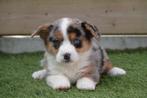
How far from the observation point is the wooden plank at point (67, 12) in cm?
443

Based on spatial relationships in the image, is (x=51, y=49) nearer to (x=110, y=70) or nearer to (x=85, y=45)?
(x=85, y=45)

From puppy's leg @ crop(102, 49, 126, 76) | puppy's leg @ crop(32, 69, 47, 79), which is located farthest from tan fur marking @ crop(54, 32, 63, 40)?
puppy's leg @ crop(102, 49, 126, 76)

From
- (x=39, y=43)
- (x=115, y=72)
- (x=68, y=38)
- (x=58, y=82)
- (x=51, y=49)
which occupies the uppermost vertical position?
(x=68, y=38)

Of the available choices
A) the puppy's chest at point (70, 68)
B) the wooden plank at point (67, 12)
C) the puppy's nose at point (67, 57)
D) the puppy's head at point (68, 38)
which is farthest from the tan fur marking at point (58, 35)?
the wooden plank at point (67, 12)

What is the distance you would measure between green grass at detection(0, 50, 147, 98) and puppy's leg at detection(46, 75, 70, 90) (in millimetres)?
38

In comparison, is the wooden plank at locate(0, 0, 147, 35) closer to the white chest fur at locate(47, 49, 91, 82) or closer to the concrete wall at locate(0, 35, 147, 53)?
the concrete wall at locate(0, 35, 147, 53)

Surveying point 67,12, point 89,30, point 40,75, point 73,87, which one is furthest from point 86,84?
point 67,12

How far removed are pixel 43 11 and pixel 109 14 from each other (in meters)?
0.68

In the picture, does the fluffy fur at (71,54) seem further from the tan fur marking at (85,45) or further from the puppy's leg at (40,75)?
the puppy's leg at (40,75)

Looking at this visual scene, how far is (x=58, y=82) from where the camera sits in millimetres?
2867

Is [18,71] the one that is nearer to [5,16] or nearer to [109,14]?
[5,16]

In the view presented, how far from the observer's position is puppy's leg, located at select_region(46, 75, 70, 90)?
283 cm

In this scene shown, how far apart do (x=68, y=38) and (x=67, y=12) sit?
1.73 meters

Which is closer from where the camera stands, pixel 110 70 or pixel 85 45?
pixel 85 45
